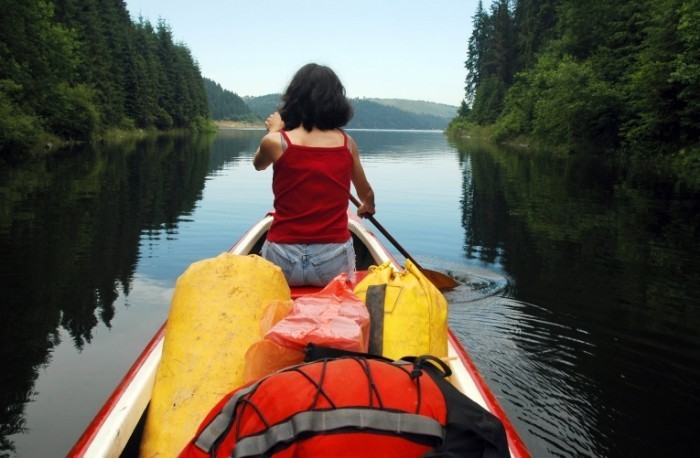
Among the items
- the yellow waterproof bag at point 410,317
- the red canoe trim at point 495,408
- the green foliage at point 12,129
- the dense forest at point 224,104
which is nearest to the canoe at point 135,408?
the red canoe trim at point 495,408

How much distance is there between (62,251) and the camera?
8.39 meters

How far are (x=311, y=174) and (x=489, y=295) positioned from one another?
430 cm

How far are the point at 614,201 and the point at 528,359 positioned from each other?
1046cm

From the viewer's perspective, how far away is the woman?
326 centimetres

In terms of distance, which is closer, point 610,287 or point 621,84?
point 610,287

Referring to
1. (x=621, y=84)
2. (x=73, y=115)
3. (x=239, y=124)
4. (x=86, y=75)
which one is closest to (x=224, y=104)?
(x=239, y=124)

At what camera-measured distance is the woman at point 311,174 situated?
326 centimetres

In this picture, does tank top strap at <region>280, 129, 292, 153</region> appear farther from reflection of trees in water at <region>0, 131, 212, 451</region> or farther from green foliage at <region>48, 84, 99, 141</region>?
green foliage at <region>48, 84, 99, 141</region>

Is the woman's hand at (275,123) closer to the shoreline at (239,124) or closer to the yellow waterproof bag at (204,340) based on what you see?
the yellow waterproof bag at (204,340)

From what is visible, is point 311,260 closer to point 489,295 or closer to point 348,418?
point 348,418

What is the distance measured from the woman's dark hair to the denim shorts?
2.38ft

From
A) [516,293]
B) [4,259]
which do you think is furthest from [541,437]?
[4,259]

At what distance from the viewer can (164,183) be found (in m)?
17.6

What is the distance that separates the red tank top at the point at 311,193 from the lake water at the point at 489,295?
1.89 m
